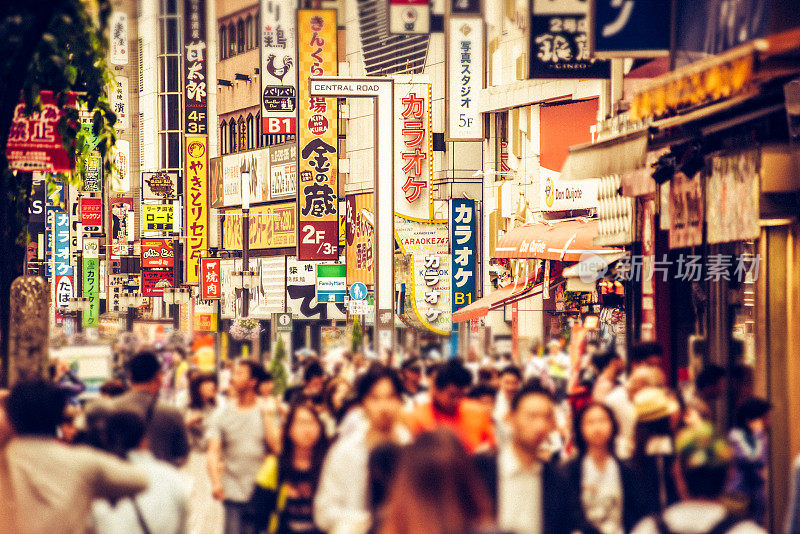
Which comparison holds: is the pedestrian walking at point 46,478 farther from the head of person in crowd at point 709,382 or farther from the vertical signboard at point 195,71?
the vertical signboard at point 195,71

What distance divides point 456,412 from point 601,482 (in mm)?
1234

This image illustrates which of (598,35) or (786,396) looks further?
(598,35)

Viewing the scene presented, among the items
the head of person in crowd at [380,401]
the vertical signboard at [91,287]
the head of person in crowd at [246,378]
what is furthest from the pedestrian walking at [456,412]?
the vertical signboard at [91,287]

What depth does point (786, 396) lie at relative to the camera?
1128 cm

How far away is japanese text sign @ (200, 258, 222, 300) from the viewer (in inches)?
2094

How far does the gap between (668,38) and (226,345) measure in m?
15.9

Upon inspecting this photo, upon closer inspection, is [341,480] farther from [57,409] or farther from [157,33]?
[157,33]

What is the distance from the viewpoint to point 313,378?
36.8 feet

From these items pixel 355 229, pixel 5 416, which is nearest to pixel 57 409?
pixel 5 416

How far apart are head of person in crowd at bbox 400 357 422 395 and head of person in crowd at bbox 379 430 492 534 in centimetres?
684

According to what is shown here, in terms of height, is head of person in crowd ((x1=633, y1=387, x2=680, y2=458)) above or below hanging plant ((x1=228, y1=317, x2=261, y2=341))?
above

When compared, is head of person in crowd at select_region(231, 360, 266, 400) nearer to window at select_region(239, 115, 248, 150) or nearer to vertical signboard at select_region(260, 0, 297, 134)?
vertical signboard at select_region(260, 0, 297, 134)

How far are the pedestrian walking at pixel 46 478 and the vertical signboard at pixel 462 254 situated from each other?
105 ft

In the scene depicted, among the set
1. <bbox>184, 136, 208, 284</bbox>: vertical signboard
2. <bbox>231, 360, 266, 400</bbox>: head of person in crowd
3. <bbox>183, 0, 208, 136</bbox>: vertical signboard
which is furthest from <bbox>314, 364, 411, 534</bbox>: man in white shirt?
<bbox>183, 0, 208, 136</bbox>: vertical signboard
